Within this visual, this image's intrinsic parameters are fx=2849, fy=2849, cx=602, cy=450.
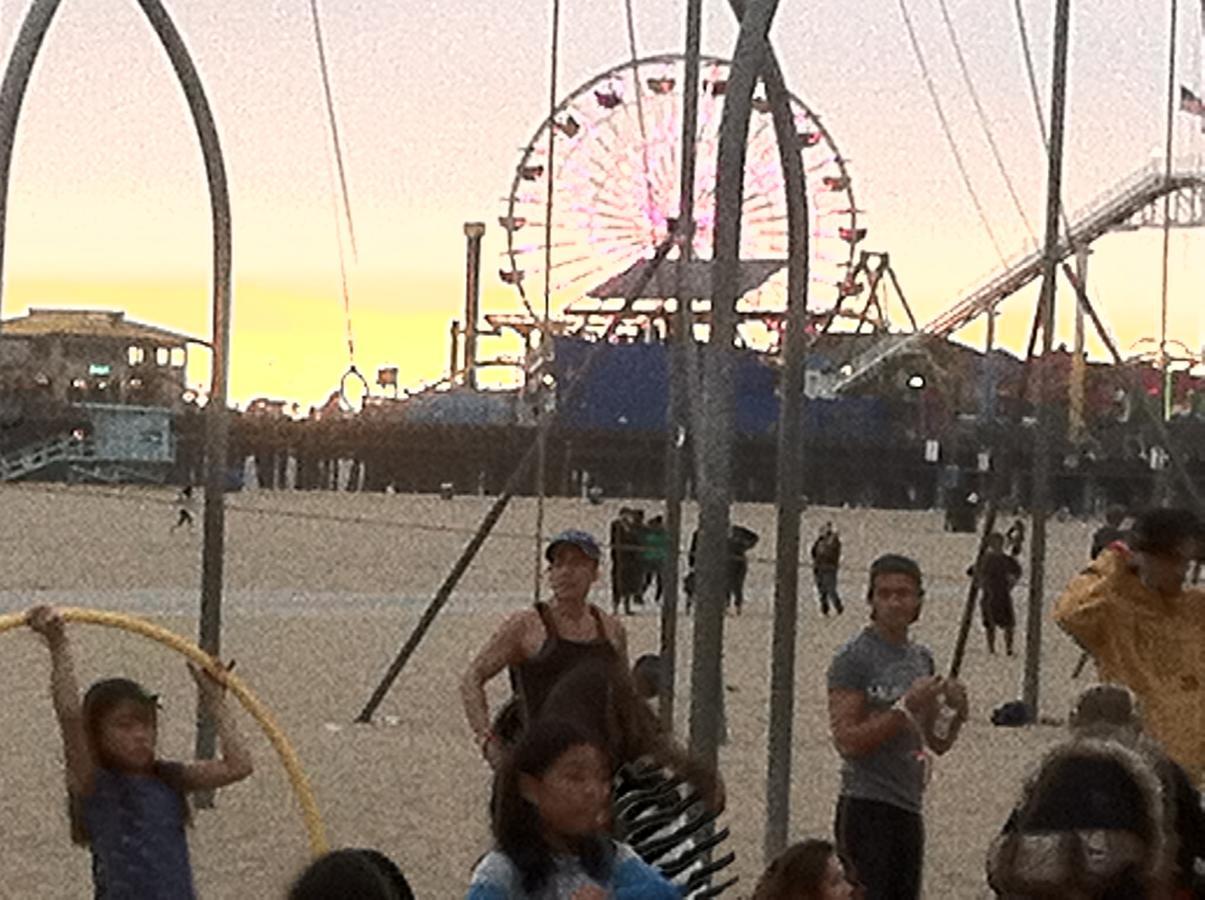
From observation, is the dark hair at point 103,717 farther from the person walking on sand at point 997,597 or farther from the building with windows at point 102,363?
the building with windows at point 102,363

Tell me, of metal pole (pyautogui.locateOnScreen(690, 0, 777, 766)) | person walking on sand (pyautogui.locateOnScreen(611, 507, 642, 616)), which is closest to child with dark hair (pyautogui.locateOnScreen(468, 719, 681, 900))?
metal pole (pyautogui.locateOnScreen(690, 0, 777, 766))

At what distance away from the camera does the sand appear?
1071 centimetres

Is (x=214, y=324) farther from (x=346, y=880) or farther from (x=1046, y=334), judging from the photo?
(x=346, y=880)

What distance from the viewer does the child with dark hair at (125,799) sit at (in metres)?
6.13

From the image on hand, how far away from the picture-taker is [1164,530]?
6.59 meters

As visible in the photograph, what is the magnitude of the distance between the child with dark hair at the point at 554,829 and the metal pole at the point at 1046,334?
1140 cm

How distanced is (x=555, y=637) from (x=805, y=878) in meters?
2.74

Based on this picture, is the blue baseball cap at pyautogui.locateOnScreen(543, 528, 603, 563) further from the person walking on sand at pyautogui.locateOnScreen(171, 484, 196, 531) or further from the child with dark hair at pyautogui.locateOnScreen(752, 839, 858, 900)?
the person walking on sand at pyautogui.locateOnScreen(171, 484, 196, 531)

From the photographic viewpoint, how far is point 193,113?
12.0 m

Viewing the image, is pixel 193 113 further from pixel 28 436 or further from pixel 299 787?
pixel 28 436

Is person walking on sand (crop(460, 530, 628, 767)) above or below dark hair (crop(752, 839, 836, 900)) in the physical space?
above

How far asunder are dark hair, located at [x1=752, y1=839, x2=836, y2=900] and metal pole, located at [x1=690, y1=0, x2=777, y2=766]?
145 inches

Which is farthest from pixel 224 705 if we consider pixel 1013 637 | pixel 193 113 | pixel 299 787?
pixel 1013 637

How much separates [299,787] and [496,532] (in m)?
44.8
